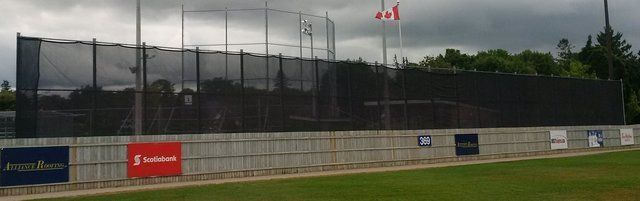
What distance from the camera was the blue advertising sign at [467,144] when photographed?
27.2m

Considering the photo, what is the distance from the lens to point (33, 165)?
637 inches

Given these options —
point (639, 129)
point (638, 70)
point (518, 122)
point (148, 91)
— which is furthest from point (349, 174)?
point (638, 70)

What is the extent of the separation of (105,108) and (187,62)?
9.75ft

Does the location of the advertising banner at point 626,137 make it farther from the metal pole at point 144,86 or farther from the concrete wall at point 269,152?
the metal pole at point 144,86

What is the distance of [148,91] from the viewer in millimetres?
18594

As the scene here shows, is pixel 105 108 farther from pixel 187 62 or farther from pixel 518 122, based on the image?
pixel 518 122

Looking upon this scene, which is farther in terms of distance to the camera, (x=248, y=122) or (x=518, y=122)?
(x=518, y=122)

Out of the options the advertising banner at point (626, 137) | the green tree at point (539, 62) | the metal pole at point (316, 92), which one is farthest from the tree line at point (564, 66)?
the metal pole at point (316, 92)

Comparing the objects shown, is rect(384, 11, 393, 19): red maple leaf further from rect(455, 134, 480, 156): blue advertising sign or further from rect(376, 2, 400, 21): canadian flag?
rect(455, 134, 480, 156): blue advertising sign

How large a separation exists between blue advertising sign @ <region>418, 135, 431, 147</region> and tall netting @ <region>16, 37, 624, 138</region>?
1.41 ft

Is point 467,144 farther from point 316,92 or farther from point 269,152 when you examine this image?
point 269,152

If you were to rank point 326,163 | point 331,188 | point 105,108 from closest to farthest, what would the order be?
point 331,188, point 105,108, point 326,163

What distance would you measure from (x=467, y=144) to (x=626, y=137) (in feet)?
47.9

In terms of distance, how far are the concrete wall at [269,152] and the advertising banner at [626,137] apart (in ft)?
31.5
